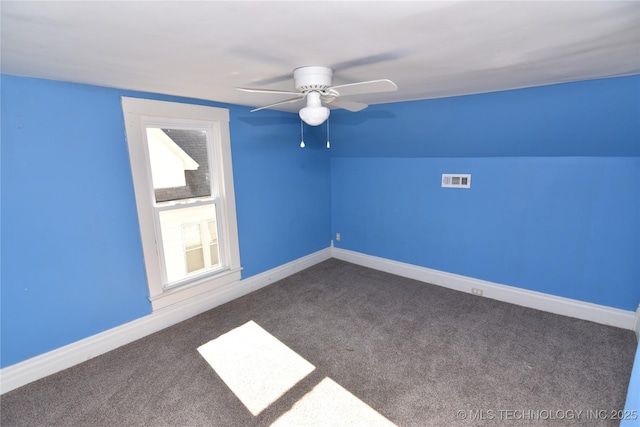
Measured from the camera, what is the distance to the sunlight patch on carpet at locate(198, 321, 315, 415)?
6.77 feet

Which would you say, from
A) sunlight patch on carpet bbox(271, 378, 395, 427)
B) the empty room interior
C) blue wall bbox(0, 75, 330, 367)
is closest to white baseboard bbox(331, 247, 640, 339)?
the empty room interior

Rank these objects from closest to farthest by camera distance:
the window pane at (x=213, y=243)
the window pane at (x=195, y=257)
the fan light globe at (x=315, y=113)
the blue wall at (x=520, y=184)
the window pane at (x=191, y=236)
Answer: the fan light globe at (x=315, y=113) → the blue wall at (x=520, y=184) → the window pane at (x=213, y=243) → the window pane at (x=191, y=236) → the window pane at (x=195, y=257)

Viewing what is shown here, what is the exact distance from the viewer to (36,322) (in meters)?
2.18

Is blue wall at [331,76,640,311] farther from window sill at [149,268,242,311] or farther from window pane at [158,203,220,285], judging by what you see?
window sill at [149,268,242,311]

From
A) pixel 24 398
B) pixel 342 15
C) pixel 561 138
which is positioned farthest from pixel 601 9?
pixel 24 398

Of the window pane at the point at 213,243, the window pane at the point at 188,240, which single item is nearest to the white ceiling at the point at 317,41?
the window pane at the point at 188,240

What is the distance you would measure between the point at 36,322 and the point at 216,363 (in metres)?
1.33

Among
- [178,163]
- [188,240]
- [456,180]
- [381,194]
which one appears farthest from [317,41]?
[188,240]

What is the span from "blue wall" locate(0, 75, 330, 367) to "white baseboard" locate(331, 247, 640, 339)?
9.45 feet

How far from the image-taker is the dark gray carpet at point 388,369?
1.89 metres

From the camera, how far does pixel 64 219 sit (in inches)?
88.2

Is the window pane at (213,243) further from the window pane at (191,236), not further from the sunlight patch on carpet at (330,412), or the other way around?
the sunlight patch on carpet at (330,412)

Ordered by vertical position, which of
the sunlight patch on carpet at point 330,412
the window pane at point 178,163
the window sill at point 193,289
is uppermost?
the window pane at point 178,163

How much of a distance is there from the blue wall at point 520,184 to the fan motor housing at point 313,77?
56.1 inches
